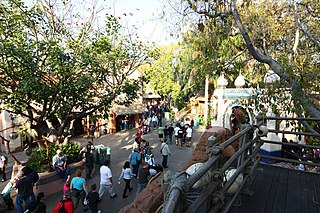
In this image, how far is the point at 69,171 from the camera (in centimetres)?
816

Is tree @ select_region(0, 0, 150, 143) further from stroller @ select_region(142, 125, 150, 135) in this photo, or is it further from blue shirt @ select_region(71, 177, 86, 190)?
stroller @ select_region(142, 125, 150, 135)

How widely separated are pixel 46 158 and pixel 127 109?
1147 centimetres

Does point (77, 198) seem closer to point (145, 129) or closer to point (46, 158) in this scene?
point (46, 158)

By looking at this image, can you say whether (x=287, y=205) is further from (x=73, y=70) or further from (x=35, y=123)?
(x=35, y=123)

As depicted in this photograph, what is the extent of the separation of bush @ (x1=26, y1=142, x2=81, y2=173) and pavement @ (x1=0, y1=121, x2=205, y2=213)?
46.3 inches

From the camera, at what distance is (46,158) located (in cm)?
860

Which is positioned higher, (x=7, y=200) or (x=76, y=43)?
(x=76, y=43)

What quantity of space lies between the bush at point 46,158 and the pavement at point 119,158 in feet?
3.86

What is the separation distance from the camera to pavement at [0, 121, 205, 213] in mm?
7113

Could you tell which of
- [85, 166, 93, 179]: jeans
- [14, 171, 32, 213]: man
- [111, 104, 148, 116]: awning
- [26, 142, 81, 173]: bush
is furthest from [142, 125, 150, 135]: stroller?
[14, 171, 32, 213]: man

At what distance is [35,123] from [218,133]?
7.01m

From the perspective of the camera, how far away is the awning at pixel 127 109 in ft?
62.6

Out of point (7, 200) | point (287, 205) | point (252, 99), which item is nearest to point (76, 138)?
point (7, 200)

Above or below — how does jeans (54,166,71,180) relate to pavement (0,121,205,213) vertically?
above
